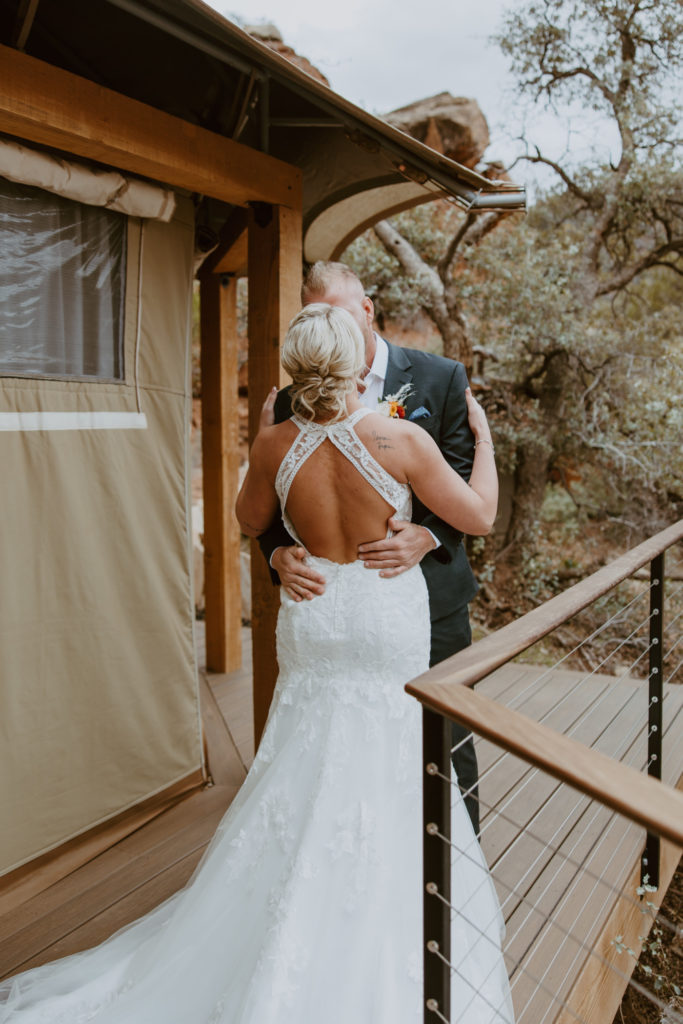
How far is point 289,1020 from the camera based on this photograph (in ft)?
4.87

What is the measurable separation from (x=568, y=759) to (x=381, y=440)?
0.91m

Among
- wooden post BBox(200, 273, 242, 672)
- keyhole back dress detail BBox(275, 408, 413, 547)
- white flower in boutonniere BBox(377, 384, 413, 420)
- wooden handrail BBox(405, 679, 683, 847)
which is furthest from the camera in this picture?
wooden post BBox(200, 273, 242, 672)

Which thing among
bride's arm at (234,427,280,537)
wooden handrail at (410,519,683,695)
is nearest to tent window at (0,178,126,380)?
bride's arm at (234,427,280,537)

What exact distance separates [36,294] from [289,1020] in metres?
2.18

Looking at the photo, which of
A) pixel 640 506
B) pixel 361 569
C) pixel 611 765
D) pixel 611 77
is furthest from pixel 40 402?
pixel 611 77

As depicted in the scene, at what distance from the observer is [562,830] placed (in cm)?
270

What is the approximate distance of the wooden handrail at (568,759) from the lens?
2.98ft

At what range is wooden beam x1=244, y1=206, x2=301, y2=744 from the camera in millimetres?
2617

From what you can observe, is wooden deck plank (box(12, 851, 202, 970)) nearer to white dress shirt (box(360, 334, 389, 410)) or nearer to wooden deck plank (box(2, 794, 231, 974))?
wooden deck plank (box(2, 794, 231, 974))

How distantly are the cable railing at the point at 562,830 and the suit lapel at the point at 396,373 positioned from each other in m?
0.81

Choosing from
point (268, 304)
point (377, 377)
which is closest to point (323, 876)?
point (377, 377)

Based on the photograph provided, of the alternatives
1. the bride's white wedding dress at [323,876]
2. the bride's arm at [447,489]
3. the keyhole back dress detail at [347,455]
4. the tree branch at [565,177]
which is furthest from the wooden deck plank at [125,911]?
the tree branch at [565,177]

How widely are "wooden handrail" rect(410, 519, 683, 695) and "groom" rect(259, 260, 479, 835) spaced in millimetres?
404

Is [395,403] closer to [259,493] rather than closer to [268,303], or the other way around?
[259,493]
